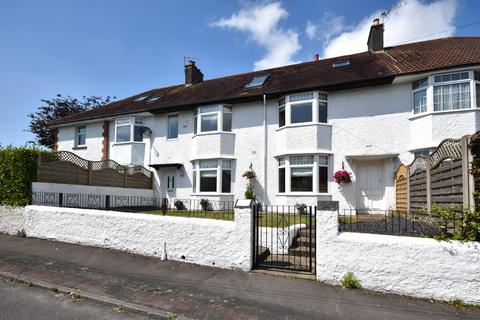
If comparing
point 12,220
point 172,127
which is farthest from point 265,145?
point 12,220

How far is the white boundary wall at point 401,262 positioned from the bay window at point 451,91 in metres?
9.03

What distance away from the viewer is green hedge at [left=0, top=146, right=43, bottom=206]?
10570mm

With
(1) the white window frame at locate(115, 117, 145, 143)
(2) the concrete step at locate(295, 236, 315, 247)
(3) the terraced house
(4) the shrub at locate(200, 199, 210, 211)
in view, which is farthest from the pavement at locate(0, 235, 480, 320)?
(1) the white window frame at locate(115, 117, 145, 143)

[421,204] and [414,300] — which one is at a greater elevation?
[421,204]

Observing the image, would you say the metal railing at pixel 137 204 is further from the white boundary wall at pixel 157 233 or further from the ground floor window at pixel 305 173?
the ground floor window at pixel 305 173

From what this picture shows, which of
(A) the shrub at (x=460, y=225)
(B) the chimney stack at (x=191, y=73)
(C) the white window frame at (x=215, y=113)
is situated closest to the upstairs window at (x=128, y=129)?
(C) the white window frame at (x=215, y=113)

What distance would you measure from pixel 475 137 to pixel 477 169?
1.78ft

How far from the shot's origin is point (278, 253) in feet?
25.3

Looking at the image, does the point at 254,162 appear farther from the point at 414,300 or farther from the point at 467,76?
the point at 414,300

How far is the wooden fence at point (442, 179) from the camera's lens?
5.93 meters

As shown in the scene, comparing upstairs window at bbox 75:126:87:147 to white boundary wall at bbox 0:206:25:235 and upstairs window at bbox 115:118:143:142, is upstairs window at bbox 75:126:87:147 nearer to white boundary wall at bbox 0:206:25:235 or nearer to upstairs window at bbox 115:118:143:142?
upstairs window at bbox 115:118:143:142

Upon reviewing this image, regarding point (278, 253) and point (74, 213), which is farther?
point (74, 213)

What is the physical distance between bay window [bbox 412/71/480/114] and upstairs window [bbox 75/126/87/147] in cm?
1985

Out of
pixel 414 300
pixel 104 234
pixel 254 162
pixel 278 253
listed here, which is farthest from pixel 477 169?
pixel 254 162
